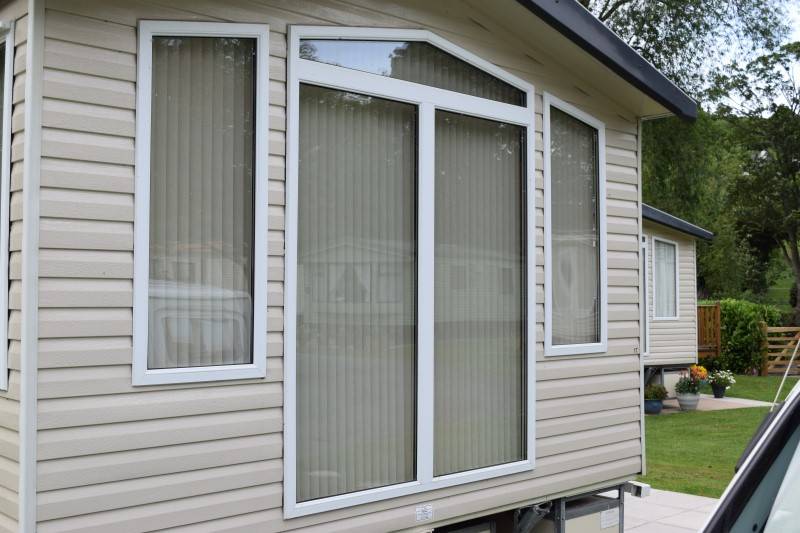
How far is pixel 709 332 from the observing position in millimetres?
20188

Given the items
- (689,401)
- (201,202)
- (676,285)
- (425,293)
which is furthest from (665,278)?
(201,202)

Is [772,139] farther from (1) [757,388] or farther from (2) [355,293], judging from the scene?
(2) [355,293]

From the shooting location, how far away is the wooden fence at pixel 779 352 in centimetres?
2083

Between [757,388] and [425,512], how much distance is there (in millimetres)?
15336

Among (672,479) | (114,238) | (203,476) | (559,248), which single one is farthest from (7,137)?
(672,479)

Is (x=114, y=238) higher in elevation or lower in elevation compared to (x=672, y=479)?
higher

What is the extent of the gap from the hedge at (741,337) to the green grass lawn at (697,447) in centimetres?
603

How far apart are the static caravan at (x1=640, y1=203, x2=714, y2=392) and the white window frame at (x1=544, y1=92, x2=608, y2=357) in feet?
31.6

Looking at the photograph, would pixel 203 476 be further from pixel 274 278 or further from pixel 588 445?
pixel 588 445

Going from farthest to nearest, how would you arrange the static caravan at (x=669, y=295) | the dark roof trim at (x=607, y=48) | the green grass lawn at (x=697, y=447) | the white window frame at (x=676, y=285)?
the white window frame at (x=676, y=285), the static caravan at (x=669, y=295), the green grass lawn at (x=697, y=447), the dark roof trim at (x=607, y=48)

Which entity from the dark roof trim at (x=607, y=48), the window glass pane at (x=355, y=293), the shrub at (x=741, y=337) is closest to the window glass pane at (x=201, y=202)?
the window glass pane at (x=355, y=293)

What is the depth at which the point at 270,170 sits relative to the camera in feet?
13.4

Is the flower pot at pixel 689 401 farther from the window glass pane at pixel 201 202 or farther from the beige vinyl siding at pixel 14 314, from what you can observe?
the beige vinyl siding at pixel 14 314

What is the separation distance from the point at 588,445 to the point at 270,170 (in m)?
2.92
